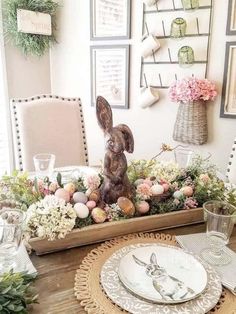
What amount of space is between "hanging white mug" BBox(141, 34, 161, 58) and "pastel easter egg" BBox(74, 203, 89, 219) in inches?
64.6

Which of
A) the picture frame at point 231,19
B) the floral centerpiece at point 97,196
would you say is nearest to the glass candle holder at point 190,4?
the picture frame at point 231,19

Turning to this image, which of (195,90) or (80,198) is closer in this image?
(80,198)

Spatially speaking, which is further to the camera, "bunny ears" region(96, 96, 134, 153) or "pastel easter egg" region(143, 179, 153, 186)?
"pastel easter egg" region(143, 179, 153, 186)

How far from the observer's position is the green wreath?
2314 millimetres

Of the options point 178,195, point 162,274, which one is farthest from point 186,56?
point 162,274

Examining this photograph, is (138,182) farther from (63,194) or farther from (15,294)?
(15,294)

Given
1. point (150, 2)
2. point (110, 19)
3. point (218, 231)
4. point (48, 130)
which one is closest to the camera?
point (218, 231)

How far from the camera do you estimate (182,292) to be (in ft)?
2.32

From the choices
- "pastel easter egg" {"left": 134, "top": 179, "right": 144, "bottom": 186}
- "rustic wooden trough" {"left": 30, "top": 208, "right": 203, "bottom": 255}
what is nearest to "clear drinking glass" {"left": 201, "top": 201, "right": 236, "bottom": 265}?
"rustic wooden trough" {"left": 30, "top": 208, "right": 203, "bottom": 255}

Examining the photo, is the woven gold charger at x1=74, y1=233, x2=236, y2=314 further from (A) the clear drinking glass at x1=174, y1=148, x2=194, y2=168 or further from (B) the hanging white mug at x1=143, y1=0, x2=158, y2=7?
(B) the hanging white mug at x1=143, y1=0, x2=158, y2=7

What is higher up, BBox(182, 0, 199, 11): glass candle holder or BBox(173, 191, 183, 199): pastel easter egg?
BBox(182, 0, 199, 11): glass candle holder

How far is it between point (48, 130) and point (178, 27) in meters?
1.14

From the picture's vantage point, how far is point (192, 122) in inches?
82.8

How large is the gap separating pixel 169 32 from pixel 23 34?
1141 millimetres
